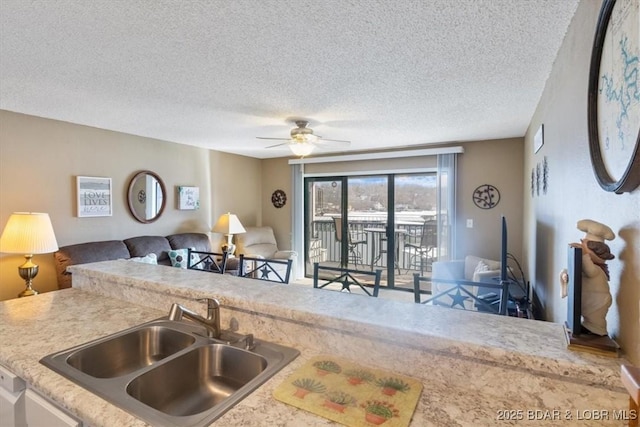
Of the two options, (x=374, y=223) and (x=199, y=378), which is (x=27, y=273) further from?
(x=374, y=223)

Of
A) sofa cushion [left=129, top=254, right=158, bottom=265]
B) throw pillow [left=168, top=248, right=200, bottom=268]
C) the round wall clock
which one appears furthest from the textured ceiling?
the round wall clock

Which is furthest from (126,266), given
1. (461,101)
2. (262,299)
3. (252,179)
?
(252,179)

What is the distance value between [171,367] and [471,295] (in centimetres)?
158

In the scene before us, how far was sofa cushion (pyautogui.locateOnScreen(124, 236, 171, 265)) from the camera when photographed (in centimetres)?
386

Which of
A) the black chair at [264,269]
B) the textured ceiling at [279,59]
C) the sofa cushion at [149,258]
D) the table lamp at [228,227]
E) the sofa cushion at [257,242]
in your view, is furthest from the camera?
the sofa cushion at [257,242]

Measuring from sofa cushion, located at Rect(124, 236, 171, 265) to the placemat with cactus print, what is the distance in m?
3.55

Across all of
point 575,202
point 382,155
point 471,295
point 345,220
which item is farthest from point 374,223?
point 575,202

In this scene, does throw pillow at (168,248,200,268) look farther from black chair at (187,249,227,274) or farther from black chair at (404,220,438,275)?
black chair at (404,220,438,275)

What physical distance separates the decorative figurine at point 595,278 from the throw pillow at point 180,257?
4.14 m

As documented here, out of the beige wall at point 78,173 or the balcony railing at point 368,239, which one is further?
the balcony railing at point 368,239

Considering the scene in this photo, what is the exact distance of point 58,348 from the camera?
122cm

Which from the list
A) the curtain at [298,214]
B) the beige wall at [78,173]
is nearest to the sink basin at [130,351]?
the beige wall at [78,173]

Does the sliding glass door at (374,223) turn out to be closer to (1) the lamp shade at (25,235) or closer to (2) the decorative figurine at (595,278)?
(1) the lamp shade at (25,235)

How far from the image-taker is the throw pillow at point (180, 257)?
13.4ft
